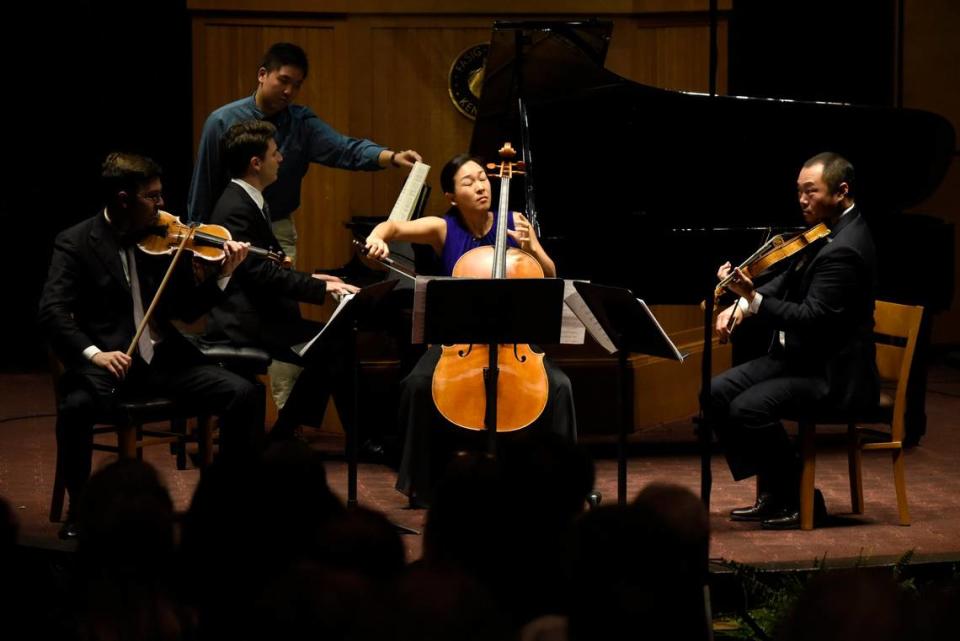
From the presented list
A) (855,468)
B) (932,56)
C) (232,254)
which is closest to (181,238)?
(232,254)

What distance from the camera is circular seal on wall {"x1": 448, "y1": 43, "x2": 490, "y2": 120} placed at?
706 cm

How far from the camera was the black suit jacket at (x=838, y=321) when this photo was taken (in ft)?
15.1

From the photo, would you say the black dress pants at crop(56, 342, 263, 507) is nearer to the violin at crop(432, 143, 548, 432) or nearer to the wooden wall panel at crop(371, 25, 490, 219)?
the violin at crop(432, 143, 548, 432)

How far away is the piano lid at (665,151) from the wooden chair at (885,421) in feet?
3.06

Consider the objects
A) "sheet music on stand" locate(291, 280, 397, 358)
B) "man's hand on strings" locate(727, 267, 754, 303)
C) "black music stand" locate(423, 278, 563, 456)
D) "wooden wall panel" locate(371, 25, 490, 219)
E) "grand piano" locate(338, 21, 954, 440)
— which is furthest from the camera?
"wooden wall panel" locate(371, 25, 490, 219)

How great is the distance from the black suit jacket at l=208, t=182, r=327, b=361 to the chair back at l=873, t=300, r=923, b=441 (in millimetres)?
2124

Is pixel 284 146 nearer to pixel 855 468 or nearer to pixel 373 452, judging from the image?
pixel 373 452

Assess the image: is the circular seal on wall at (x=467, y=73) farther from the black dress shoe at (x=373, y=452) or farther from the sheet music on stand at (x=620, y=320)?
the sheet music on stand at (x=620, y=320)

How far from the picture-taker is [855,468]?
4793 millimetres

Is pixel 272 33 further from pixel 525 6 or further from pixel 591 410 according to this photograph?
pixel 591 410

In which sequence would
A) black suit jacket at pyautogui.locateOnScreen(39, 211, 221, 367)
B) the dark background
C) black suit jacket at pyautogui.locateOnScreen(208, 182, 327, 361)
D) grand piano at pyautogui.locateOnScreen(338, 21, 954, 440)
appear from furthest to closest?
the dark background → grand piano at pyautogui.locateOnScreen(338, 21, 954, 440) → black suit jacket at pyautogui.locateOnScreen(208, 182, 327, 361) → black suit jacket at pyautogui.locateOnScreen(39, 211, 221, 367)

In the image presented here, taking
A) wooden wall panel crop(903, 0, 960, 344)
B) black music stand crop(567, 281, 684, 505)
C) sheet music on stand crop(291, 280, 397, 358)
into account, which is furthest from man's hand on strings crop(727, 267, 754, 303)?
wooden wall panel crop(903, 0, 960, 344)

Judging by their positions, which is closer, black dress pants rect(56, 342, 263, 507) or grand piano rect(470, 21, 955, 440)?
black dress pants rect(56, 342, 263, 507)

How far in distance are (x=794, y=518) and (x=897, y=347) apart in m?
0.77
